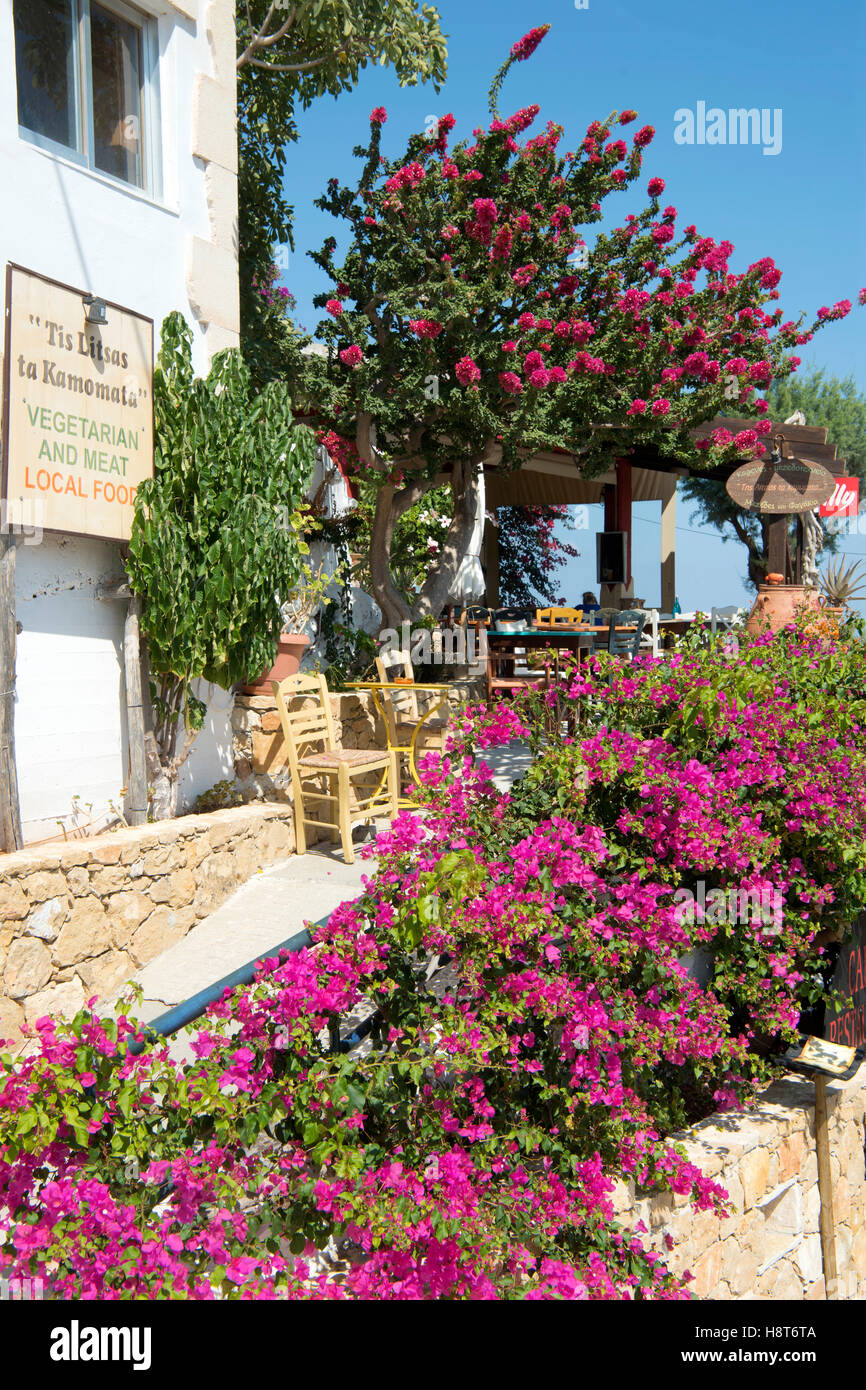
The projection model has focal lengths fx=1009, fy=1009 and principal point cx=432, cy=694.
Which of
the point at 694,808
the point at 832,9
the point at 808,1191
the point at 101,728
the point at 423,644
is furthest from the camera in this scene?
the point at 423,644

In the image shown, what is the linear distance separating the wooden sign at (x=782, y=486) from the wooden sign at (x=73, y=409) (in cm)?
515

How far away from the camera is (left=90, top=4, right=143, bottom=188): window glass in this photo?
5391 mm

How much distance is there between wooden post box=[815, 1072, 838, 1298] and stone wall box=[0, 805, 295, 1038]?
327cm

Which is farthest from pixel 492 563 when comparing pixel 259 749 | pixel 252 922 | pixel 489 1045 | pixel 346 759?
pixel 489 1045

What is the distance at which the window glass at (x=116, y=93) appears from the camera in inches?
212

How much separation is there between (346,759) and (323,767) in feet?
0.50

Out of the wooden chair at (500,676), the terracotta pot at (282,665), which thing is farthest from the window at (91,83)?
the wooden chair at (500,676)

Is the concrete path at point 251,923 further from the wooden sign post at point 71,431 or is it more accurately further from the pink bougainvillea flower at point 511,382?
the pink bougainvillea flower at point 511,382

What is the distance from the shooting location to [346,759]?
20.3 ft

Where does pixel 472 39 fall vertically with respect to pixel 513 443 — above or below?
above
